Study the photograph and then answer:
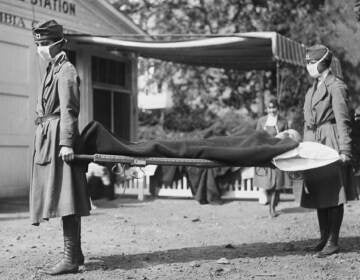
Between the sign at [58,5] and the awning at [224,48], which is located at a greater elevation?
the sign at [58,5]

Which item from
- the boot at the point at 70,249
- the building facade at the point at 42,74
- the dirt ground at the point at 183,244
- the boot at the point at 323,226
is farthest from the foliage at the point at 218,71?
the boot at the point at 70,249

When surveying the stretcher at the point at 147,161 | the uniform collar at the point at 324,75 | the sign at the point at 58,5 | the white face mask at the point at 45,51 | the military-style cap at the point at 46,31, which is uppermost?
the sign at the point at 58,5

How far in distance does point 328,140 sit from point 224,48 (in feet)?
20.4

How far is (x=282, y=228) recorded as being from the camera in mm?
8086

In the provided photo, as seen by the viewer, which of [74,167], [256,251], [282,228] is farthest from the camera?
[282,228]

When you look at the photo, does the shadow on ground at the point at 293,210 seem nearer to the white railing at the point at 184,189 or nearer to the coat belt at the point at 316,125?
the white railing at the point at 184,189

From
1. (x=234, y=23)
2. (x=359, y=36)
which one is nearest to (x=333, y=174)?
(x=359, y=36)

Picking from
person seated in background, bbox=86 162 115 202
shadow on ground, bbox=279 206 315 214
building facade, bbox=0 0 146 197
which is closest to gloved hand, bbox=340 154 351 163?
shadow on ground, bbox=279 206 315 214

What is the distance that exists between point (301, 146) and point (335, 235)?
1.09m

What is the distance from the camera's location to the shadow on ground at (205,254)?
5.70m

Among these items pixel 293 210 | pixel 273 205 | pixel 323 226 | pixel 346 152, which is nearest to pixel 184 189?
pixel 293 210

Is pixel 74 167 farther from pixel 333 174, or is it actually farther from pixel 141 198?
pixel 141 198

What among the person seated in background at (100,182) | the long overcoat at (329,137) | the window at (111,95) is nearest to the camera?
the long overcoat at (329,137)

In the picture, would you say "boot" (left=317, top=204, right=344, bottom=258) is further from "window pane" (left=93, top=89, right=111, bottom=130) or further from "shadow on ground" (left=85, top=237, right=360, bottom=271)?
"window pane" (left=93, top=89, right=111, bottom=130)
